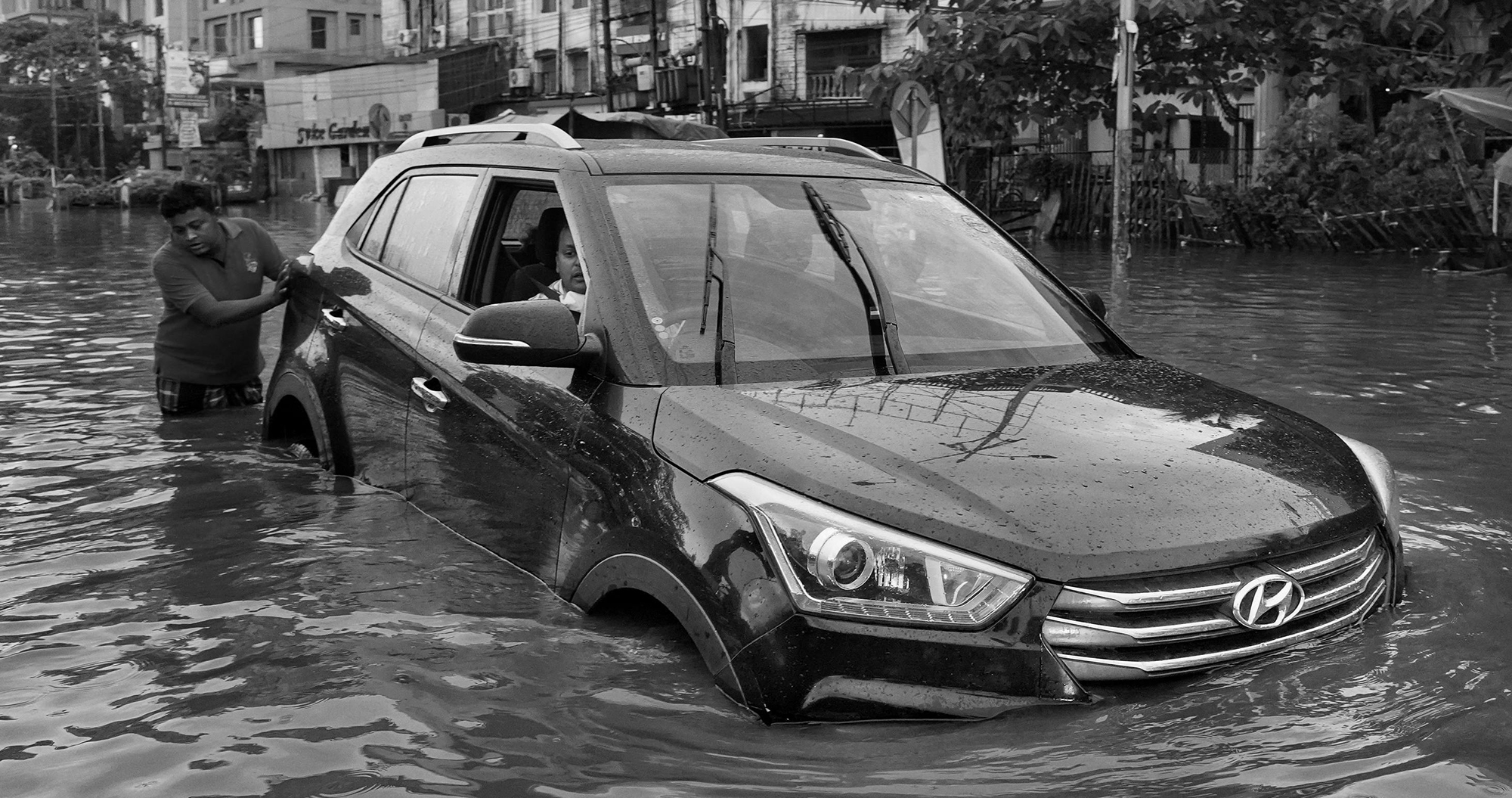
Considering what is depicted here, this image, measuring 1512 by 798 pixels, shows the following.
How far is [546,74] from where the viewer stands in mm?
53406

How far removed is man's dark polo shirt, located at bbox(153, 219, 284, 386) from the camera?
7867mm

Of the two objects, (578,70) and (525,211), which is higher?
(578,70)

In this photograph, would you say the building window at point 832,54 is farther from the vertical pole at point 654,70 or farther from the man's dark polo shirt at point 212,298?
the man's dark polo shirt at point 212,298

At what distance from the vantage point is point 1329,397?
9391 millimetres

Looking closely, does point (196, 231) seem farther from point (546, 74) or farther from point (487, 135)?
point (546, 74)

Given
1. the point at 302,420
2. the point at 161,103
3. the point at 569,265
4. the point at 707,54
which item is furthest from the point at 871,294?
the point at 161,103

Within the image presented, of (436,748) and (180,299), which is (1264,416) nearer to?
(436,748)

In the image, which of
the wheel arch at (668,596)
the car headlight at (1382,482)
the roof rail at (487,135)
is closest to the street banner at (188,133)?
the roof rail at (487,135)

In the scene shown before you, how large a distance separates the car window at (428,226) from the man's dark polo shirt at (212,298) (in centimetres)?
261

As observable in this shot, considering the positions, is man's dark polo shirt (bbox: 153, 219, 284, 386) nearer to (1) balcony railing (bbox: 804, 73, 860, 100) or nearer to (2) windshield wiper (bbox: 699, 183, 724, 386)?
(2) windshield wiper (bbox: 699, 183, 724, 386)

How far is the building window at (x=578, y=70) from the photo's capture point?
5106cm

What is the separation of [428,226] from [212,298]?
9.98 ft

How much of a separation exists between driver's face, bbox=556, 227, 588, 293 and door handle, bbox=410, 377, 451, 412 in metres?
0.51

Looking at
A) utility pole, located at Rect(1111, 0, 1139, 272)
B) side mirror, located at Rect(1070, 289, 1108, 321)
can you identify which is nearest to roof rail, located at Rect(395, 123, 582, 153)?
side mirror, located at Rect(1070, 289, 1108, 321)
